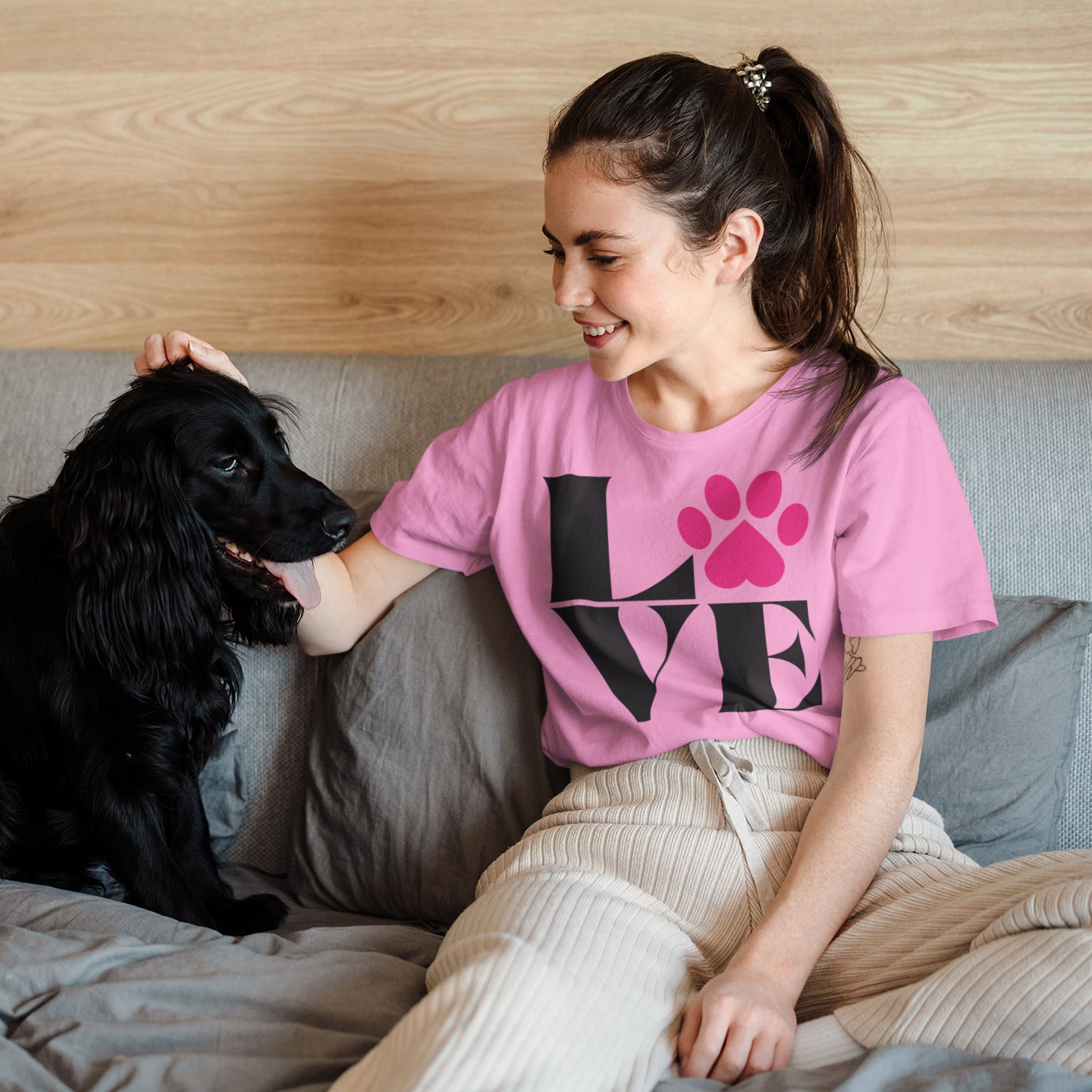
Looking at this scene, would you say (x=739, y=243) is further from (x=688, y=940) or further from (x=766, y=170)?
(x=688, y=940)

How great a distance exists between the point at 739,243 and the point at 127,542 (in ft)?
2.63

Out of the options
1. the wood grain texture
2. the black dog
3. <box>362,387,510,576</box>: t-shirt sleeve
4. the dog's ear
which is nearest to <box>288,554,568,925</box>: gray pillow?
<box>362,387,510,576</box>: t-shirt sleeve

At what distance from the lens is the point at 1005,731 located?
1309 mm

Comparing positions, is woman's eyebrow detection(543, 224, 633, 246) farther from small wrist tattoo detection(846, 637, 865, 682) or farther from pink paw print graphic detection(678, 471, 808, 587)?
small wrist tattoo detection(846, 637, 865, 682)

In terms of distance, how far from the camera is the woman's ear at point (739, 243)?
1.19 metres

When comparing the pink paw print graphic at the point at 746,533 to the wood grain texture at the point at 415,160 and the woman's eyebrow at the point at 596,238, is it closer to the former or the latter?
the woman's eyebrow at the point at 596,238

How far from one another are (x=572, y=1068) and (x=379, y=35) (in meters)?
1.58

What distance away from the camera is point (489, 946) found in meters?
0.90

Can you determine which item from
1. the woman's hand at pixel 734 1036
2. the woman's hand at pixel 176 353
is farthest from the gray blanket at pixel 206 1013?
the woman's hand at pixel 176 353

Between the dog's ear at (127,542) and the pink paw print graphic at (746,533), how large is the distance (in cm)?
62

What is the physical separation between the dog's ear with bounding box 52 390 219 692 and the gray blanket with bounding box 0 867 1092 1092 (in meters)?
0.29

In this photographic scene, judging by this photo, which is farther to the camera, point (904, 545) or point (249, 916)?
point (249, 916)

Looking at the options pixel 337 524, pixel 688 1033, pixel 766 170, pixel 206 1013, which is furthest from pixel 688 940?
pixel 766 170

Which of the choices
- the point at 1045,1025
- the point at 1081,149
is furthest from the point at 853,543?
the point at 1081,149
